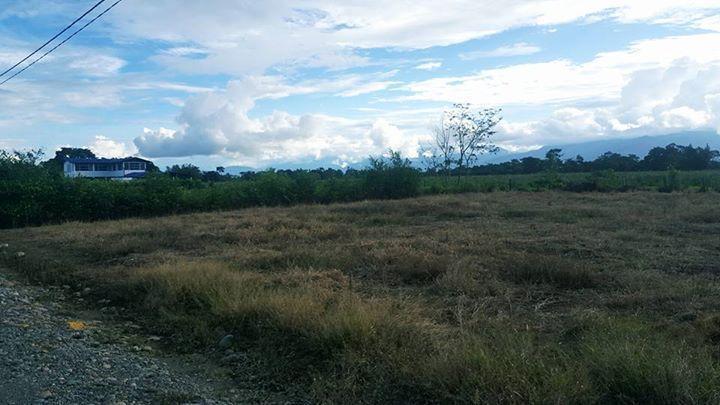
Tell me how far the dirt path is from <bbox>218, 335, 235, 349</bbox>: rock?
1.02 ft

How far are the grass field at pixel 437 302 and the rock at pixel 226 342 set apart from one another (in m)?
0.12

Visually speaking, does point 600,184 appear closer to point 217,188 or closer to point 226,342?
point 217,188

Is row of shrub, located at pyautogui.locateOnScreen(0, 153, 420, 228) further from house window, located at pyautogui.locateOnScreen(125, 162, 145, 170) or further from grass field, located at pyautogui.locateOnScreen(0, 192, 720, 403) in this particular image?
house window, located at pyautogui.locateOnScreen(125, 162, 145, 170)

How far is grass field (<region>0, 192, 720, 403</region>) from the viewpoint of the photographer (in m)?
4.95

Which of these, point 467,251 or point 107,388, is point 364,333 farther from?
point 467,251

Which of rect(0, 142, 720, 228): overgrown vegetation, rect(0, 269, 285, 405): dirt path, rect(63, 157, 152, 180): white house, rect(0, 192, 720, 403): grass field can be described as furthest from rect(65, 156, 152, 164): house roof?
rect(0, 269, 285, 405): dirt path

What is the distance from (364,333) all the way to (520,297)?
145 inches

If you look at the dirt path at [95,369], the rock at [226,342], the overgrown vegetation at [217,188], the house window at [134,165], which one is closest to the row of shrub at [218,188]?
the overgrown vegetation at [217,188]

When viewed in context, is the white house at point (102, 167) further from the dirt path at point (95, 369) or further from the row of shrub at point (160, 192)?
the dirt path at point (95, 369)

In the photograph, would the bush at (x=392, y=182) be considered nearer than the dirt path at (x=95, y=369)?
No

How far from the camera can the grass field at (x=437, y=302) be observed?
4.95 m

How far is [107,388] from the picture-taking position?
220 inches

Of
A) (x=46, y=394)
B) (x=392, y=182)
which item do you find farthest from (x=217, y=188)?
(x=46, y=394)

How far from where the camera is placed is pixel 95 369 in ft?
20.2
